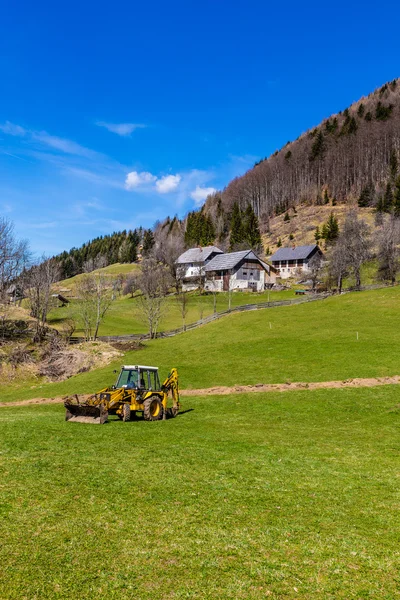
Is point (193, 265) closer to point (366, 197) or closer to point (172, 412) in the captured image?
point (366, 197)

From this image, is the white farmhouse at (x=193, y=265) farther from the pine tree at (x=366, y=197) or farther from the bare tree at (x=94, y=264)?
the pine tree at (x=366, y=197)

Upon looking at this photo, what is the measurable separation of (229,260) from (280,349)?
71.3 meters

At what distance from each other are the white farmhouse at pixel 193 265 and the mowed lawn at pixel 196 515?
321 ft

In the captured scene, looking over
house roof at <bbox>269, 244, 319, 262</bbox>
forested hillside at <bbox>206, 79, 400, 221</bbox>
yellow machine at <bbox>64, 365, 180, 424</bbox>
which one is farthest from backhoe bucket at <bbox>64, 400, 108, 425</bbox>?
forested hillside at <bbox>206, 79, 400, 221</bbox>

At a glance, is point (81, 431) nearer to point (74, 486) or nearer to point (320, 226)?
point (74, 486)

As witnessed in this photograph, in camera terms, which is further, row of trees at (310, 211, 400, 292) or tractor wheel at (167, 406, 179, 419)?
row of trees at (310, 211, 400, 292)

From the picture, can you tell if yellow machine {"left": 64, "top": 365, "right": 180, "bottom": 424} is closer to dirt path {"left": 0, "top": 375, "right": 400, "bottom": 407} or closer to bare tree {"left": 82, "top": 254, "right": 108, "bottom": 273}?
dirt path {"left": 0, "top": 375, "right": 400, "bottom": 407}

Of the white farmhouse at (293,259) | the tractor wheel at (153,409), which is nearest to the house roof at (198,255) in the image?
the white farmhouse at (293,259)

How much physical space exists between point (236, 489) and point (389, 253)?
84.1 meters

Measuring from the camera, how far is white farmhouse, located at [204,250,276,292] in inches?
4222

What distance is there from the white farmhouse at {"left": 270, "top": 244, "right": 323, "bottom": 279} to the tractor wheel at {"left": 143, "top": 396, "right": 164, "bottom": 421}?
98048 millimetres

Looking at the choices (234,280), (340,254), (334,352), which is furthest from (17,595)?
A: (234,280)

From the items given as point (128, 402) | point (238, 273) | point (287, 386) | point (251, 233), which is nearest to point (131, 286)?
point (238, 273)

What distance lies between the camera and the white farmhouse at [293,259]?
379 ft
